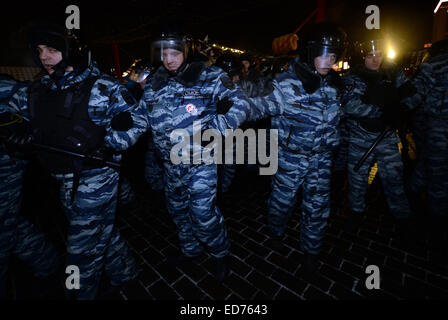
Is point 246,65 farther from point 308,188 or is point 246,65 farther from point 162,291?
point 162,291

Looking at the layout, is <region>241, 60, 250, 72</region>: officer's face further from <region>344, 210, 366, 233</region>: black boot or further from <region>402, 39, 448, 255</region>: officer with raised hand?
<region>344, 210, 366, 233</region>: black boot

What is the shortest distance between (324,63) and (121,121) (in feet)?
7.80

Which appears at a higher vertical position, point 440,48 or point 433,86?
point 440,48

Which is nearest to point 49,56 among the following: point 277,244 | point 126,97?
point 126,97

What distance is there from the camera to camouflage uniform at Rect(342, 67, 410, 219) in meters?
3.24

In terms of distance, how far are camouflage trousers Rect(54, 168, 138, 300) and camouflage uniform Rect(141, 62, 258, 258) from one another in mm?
675

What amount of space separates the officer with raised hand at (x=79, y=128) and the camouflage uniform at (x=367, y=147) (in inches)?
119

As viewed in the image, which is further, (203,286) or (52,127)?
(203,286)

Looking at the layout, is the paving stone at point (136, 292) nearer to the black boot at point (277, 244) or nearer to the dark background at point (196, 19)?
the black boot at point (277, 244)

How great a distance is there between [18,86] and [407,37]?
66.4 feet

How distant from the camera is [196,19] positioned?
39.5 feet

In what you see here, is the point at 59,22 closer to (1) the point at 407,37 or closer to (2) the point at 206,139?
(2) the point at 206,139
